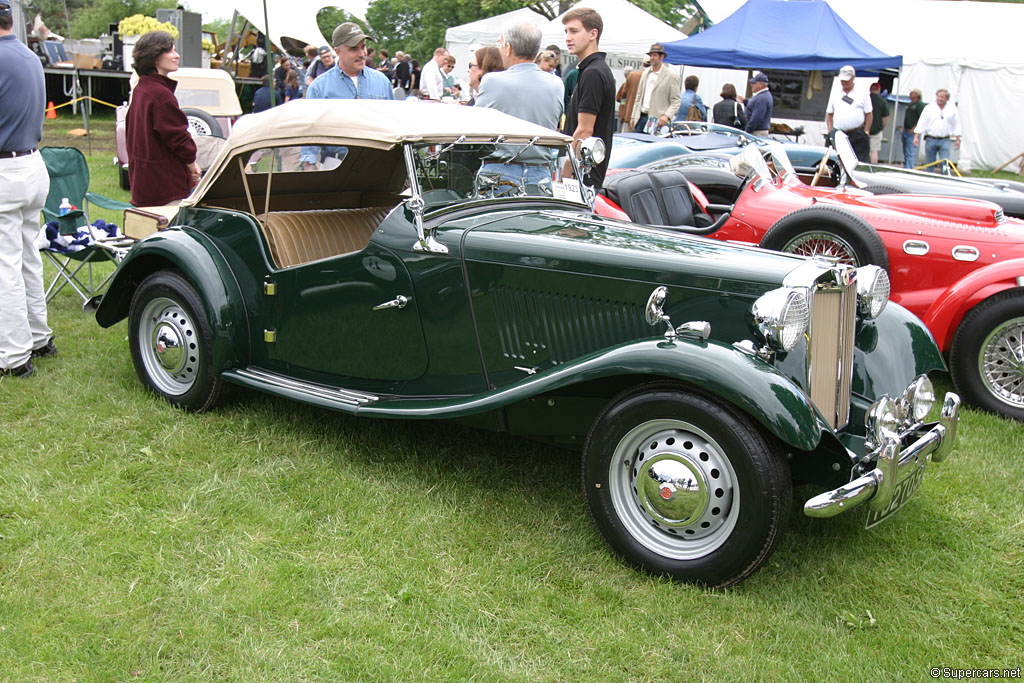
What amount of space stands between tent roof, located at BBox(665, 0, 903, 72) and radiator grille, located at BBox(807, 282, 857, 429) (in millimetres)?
14118

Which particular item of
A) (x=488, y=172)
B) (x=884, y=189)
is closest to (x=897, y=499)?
(x=488, y=172)

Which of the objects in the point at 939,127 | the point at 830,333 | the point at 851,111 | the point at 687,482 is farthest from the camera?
the point at 939,127

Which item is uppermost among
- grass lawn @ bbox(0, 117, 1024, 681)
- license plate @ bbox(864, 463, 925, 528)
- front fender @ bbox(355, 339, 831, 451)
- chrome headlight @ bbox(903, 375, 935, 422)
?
front fender @ bbox(355, 339, 831, 451)

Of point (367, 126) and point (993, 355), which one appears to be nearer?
point (367, 126)

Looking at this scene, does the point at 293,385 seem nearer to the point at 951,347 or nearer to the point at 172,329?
the point at 172,329

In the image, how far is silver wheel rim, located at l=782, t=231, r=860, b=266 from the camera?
5.54 meters

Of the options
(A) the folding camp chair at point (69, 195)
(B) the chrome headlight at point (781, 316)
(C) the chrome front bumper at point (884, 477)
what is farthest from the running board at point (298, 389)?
(A) the folding camp chair at point (69, 195)

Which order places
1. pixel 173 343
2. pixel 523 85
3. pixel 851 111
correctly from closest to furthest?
pixel 173 343 → pixel 523 85 → pixel 851 111

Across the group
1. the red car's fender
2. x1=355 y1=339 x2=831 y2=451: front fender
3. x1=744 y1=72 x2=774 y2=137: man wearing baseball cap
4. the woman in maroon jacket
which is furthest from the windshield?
x1=744 y1=72 x2=774 y2=137: man wearing baseball cap

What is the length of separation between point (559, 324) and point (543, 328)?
80 millimetres

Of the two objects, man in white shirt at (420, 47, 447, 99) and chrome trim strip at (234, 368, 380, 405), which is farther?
man in white shirt at (420, 47, 447, 99)

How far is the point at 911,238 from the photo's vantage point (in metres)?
5.76

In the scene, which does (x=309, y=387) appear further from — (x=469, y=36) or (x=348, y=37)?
(x=469, y=36)

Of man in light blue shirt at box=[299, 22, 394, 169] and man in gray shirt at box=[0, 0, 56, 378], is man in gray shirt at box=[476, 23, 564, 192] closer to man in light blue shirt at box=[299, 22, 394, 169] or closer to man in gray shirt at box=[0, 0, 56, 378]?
man in light blue shirt at box=[299, 22, 394, 169]
